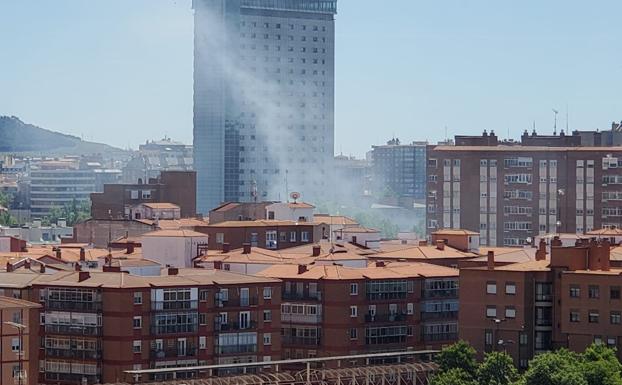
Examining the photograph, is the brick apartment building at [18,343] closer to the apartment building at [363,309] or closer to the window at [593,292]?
the apartment building at [363,309]

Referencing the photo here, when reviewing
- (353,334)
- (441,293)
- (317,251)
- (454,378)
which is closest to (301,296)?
(353,334)

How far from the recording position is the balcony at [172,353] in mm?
59812

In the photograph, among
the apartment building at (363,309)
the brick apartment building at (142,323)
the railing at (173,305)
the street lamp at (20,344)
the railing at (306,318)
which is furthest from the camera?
the railing at (306,318)

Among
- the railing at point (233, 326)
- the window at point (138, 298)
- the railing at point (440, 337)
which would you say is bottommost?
the railing at point (440, 337)

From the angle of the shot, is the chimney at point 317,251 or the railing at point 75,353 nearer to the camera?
the railing at point 75,353

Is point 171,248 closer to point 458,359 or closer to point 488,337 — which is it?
point 488,337

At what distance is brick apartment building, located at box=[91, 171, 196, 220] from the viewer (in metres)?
112

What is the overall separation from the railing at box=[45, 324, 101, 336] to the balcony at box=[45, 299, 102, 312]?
17.9 inches

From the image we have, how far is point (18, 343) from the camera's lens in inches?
2184

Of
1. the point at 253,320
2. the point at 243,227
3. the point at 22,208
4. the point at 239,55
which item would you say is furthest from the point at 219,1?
the point at 253,320

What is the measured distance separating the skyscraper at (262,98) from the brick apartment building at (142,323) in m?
90.2

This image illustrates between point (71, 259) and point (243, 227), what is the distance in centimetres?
780

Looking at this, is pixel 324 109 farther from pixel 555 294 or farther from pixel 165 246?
pixel 555 294

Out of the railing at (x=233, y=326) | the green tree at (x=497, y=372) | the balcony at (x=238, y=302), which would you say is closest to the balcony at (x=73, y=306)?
the railing at (x=233, y=326)
